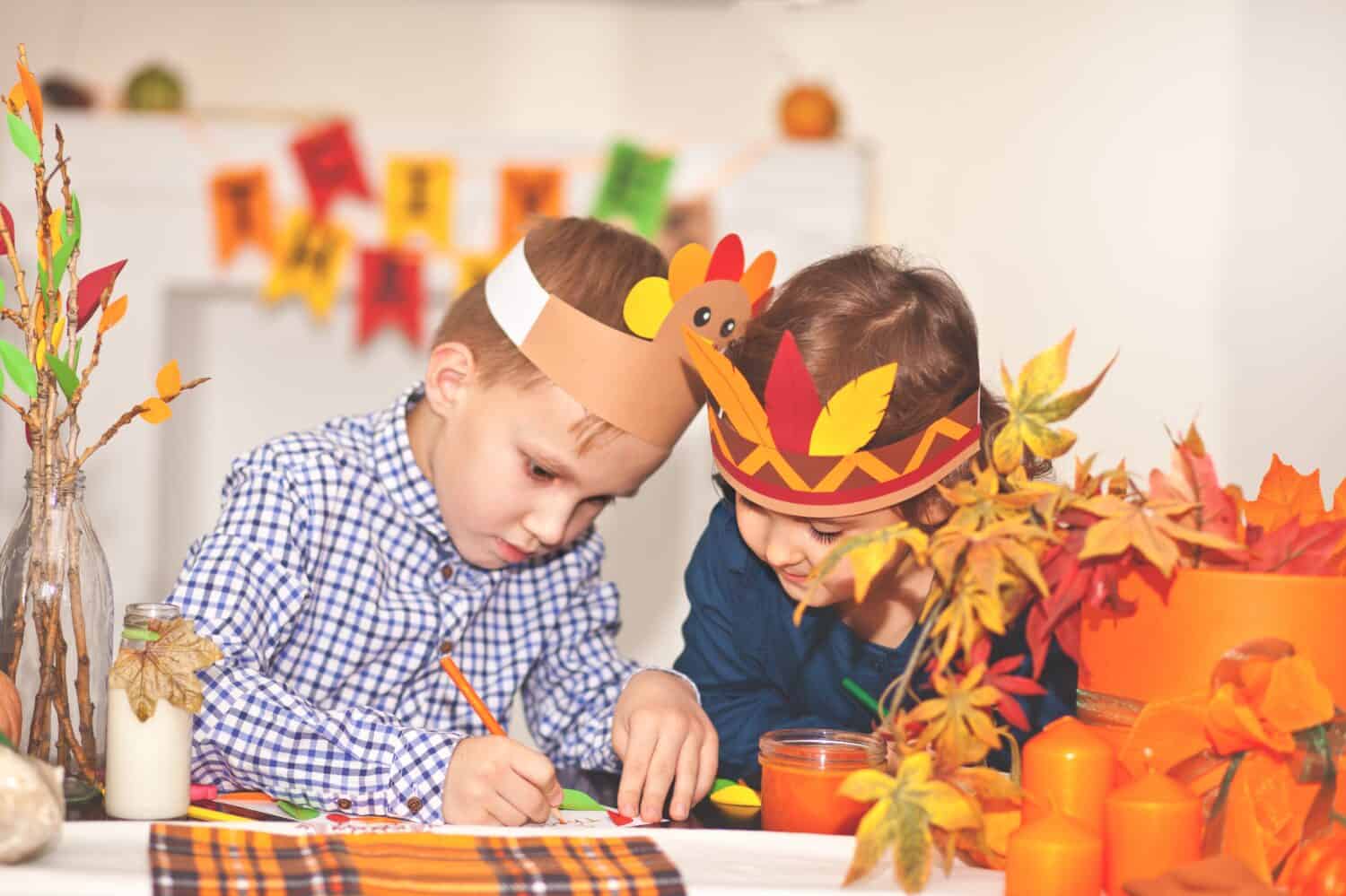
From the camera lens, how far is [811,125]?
270 centimetres

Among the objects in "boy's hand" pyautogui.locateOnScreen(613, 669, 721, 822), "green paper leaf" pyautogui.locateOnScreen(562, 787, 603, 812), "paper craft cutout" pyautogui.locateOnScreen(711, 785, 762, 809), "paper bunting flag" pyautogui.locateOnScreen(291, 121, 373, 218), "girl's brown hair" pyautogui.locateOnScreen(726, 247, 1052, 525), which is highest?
"paper bunting flag" pyautogui.locateOnScreen(291, 121, 373, 218)

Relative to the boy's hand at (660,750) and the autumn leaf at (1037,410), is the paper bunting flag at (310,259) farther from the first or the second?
the autumn leaf at (1037,410)

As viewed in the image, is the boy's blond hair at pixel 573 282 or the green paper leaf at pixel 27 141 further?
the boy's blond hair at pixel 573 282

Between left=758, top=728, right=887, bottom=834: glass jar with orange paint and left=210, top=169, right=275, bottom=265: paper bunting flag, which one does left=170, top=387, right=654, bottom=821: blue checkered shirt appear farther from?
left=210, top=169, right=275, bottom=265: paper bunting flag

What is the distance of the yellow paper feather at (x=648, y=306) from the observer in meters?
1.11

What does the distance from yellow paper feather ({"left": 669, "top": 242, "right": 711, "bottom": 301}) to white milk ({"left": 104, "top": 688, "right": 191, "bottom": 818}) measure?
49cm

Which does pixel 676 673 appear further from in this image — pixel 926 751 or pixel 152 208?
pixel 152 208

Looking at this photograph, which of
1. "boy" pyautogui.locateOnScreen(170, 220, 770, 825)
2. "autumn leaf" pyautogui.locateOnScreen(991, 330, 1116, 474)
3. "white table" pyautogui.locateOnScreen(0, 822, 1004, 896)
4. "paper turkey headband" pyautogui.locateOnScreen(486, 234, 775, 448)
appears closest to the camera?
"white table" pyautogui.locateOnScreen(0, 822, 1004, 896)

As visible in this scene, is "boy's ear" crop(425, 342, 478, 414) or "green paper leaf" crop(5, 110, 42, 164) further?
"boy's ear" crop(425, 342, 478, 414)

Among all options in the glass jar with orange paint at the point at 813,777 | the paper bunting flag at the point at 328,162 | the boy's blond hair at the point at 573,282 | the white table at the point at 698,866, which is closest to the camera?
the white table at the point at 698,866

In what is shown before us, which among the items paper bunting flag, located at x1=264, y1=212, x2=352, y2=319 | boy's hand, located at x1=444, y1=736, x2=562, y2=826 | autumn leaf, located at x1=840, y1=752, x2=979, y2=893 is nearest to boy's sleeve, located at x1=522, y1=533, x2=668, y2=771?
boy's hand, located at x1=444, y1=736, x2=562, y2=826

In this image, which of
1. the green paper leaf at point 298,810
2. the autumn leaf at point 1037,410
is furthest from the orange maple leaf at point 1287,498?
the green paper leaf at point 298,810

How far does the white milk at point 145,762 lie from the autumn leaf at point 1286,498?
68 centimetres

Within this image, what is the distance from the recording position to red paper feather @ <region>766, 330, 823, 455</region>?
0.95 meters
